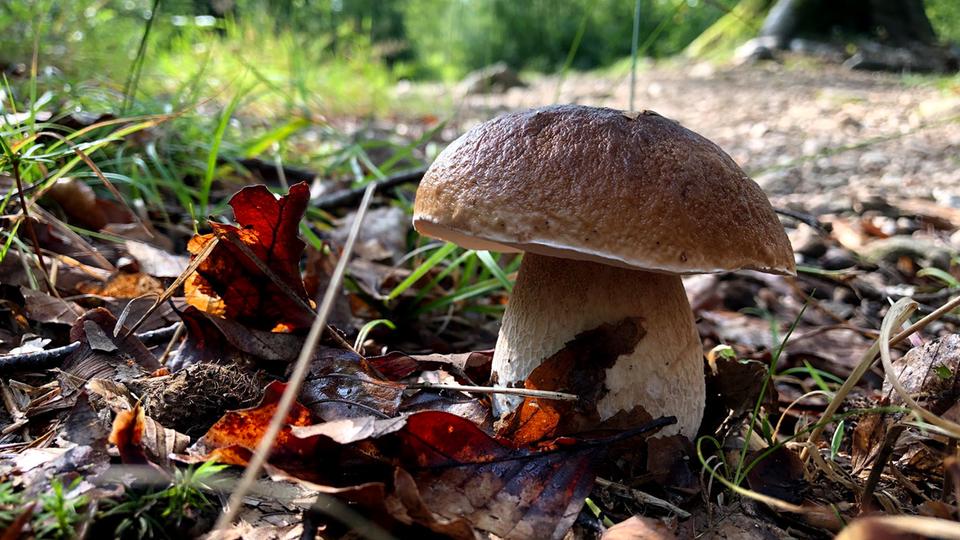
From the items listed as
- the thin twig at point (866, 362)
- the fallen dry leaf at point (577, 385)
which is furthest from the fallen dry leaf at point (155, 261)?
the thin twig at point (866, 362)

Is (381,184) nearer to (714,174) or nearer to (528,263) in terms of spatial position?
(528,263)

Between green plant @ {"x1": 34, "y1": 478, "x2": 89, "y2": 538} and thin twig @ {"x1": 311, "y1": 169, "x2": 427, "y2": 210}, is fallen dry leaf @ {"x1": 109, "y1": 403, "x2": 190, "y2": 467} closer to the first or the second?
green plant @ {"x1": 34, "y1": 478, "x2": 89, "y2": 538}

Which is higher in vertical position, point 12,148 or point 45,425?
point 12,148

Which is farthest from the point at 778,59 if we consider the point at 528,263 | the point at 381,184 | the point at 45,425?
the point at 45,425

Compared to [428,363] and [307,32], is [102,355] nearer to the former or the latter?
[428,363]

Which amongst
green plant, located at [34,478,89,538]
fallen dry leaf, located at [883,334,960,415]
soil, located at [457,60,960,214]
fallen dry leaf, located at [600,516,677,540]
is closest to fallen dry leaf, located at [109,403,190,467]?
green plant, located at [34,478,89,538]

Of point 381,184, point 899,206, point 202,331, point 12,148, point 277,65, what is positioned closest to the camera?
point 202,331

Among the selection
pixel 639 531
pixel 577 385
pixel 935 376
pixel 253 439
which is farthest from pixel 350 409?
pixel 935 376
